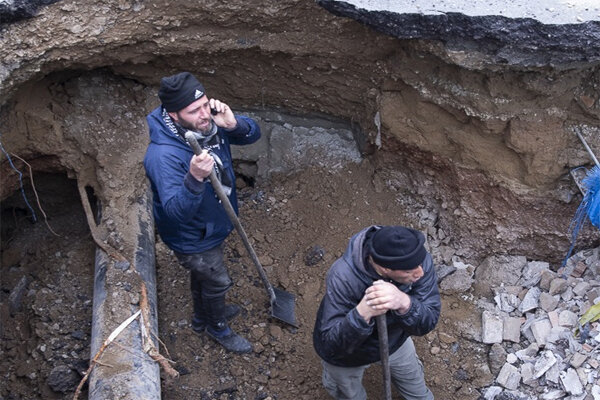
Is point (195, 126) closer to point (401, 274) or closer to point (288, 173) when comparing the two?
point (401, 274)

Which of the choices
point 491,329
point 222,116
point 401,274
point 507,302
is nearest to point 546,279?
point 507,302

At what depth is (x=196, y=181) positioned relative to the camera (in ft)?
13.3

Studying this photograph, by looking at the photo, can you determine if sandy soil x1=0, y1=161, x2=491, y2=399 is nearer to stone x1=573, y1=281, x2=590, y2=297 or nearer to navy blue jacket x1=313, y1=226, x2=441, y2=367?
stone x1=573, y1=281, x2=590, y2=297

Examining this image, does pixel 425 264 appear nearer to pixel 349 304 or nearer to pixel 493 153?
pixel 349 304

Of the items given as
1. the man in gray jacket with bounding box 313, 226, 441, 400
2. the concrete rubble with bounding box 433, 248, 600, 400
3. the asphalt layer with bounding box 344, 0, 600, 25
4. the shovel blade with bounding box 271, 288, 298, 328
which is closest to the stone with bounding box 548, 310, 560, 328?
the concrete rubble with bounding box 433, 248, 600, 400

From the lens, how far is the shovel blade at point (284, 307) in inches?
208

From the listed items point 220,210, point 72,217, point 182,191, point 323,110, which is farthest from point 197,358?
point 323,110

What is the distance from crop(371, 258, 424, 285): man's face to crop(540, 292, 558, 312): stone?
1835 millimetres

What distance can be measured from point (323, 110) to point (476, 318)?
7.34 feet

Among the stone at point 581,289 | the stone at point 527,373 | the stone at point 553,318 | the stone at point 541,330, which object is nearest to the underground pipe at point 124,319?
the stone at point 527,373

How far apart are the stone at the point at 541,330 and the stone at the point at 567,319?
0.09m

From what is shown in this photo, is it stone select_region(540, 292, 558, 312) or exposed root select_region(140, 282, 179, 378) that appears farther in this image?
stone select_region(540, 292, 558, 312)

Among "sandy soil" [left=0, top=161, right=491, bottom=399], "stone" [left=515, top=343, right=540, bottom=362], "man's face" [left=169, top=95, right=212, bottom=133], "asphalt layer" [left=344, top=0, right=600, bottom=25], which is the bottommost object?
"sandy soil" [left=0, top=161, right=491, bottom=399]

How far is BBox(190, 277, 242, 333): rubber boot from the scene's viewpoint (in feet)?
16.7
